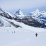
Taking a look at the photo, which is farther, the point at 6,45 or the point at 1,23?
the point at 1,23

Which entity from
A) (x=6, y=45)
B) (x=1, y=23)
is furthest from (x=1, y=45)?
(x=1, y=23)

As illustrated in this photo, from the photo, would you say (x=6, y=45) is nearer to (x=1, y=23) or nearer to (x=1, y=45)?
(x=1, y=45)

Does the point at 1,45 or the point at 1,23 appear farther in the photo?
the point at 1,23

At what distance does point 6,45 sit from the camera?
17172 mm

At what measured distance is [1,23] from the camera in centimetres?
6244

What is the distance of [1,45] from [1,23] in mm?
45617

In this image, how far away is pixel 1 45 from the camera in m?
17.2

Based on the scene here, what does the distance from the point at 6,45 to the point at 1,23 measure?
45.7 meters

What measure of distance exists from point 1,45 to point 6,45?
51 centimetres
